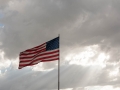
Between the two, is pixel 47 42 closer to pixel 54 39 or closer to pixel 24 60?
pixel 54 39

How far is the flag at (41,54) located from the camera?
42281 millimetres

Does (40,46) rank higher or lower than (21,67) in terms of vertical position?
higher

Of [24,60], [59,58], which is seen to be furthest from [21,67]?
[59,58]

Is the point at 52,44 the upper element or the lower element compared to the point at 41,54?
upper

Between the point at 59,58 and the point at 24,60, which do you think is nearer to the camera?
the point at 59,58

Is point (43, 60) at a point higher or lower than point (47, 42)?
lower

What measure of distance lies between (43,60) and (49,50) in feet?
6.18

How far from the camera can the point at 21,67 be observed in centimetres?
4431

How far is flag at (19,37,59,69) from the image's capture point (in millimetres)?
42281

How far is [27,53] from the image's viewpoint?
1737 inches

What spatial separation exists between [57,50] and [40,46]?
3112mm

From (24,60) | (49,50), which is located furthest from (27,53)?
(49,50)

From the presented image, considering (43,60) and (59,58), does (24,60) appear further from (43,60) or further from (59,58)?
(59,58)

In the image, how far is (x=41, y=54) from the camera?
42938 millimetres
